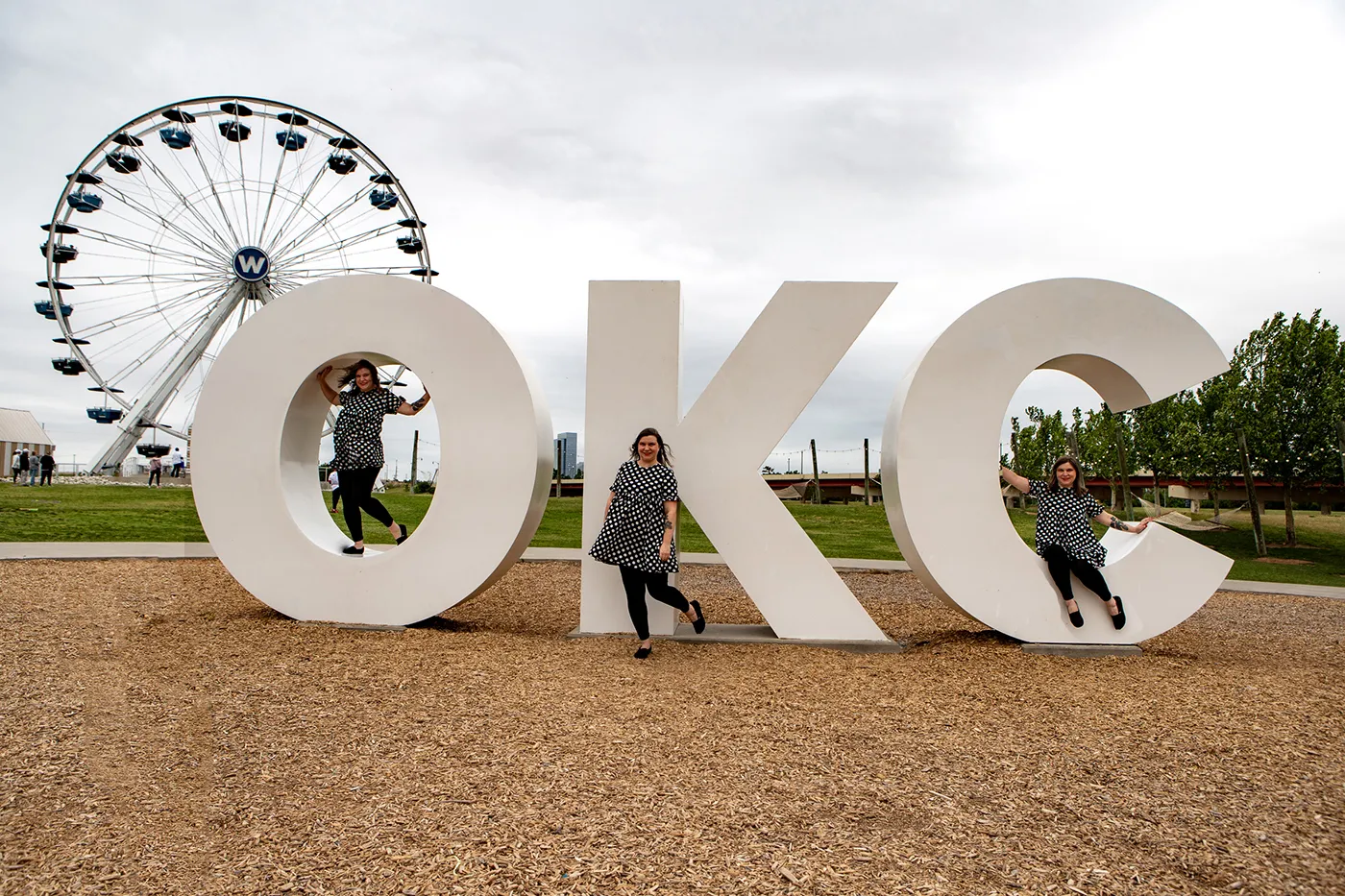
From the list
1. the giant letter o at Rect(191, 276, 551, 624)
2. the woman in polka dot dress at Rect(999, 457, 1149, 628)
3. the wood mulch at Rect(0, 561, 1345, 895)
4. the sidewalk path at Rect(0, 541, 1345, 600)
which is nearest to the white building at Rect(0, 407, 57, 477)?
the sidewalk path at Rect(0, 541, 1345, 600)

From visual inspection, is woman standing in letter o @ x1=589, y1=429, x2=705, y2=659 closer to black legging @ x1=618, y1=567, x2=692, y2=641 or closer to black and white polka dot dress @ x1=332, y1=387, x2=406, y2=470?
black legging @ x1=618, y1=567, x2=692, y2=641

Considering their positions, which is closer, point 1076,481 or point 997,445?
point 997,445

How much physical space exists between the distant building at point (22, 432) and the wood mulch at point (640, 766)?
155 ft

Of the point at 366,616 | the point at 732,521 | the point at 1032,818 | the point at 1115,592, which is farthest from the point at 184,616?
the point at 1115,592

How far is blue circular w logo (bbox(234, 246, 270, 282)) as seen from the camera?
82.0 feet

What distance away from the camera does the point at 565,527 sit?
56.0 feet

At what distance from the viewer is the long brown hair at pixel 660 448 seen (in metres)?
5.43

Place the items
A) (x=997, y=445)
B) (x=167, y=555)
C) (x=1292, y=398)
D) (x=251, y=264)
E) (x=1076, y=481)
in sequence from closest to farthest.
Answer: (x=997, y=445), (x=1076, y=481), (x=167, y=555), (x=1292, y=398), (x=251, y=264)

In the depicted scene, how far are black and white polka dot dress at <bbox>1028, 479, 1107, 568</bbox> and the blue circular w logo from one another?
25310 millimetres

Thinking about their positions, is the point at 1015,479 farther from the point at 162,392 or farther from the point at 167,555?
the point at 162,392

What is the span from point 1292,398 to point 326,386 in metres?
16.9

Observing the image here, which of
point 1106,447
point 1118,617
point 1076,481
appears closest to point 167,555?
point 1076,481

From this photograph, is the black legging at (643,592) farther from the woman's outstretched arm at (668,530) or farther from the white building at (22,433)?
the white building at (22,433)

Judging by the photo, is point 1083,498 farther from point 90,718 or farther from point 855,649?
point 90,718
